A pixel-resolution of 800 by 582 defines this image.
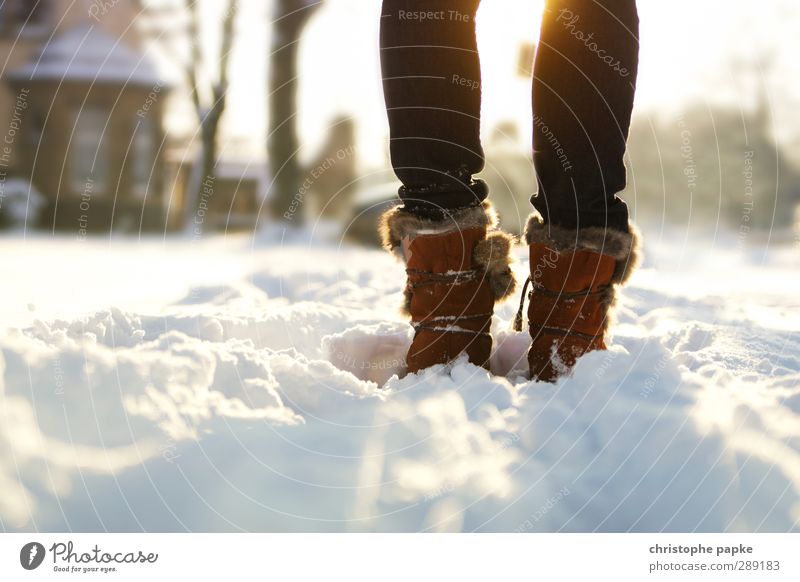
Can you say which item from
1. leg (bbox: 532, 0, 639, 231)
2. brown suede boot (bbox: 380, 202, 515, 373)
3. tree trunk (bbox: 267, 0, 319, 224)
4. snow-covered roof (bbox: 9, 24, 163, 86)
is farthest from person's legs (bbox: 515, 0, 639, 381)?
snow-covered roof (bbox: 9, 24, 163, 86)

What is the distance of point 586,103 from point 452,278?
1.27ft

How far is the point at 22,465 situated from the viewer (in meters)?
0.95

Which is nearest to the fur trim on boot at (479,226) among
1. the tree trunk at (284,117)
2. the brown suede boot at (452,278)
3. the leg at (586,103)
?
the brown suede boot at (452,278)

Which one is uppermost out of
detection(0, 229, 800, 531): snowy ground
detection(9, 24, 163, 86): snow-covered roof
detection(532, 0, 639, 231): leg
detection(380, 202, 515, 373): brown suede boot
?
detection(9, 24, 163, 86): snow-covered roof

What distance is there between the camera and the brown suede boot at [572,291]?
1294mm

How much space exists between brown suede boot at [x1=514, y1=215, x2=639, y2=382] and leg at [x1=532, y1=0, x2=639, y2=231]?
Answer: 3 centimetres

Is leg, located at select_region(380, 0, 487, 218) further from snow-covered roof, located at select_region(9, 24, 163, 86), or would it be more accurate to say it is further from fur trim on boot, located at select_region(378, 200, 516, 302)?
snow-covered roof, located at select_region(9, 24, 163, 86)

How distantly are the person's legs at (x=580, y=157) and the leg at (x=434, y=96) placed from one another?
0.12 m

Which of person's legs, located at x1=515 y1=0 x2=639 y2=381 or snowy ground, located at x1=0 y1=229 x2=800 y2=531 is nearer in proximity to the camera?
snowy ground, located at x1=0 y1=229 x2=800 y2=531

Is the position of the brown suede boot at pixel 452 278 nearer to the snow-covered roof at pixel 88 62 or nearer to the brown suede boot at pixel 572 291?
the brown suede boot at pixel 572 291

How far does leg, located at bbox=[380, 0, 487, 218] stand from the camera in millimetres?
1304

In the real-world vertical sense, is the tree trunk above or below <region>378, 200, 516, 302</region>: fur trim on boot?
above

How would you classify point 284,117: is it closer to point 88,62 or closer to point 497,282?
point 497,282

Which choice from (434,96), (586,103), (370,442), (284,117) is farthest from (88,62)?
(370,442)
